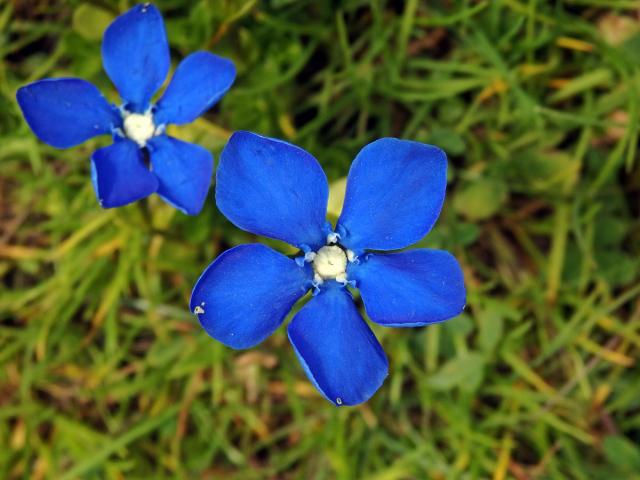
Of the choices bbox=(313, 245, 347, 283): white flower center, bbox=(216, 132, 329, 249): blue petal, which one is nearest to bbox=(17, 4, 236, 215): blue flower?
bbox=(216, 132, 329, 249): blue petal

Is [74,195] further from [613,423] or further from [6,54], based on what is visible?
[613,423]

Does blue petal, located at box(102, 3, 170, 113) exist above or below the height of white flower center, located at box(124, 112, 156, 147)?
above

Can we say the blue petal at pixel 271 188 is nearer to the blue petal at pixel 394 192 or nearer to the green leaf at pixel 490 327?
the blue petal at pixel 394 192

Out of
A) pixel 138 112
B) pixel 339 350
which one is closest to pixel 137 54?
pixel 138 112

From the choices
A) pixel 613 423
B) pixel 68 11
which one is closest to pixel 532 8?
pixel 613 423

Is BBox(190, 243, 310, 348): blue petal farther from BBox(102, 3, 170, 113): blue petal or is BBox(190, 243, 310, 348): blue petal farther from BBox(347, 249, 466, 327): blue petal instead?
BBox(102, 3, 170, 113): blue petal

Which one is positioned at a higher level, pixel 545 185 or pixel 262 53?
pixel 262 53
